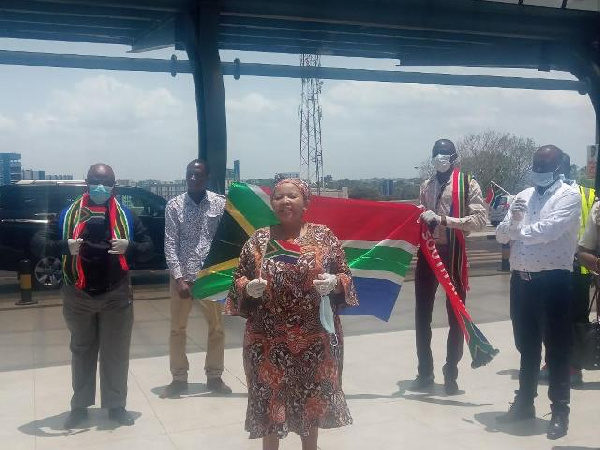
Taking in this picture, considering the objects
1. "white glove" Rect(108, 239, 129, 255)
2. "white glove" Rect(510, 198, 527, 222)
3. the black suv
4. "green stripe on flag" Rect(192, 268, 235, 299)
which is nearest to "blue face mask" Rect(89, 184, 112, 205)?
"white glove" Rect(108, 239, 129, 255)

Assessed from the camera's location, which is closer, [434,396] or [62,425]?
[62,425]

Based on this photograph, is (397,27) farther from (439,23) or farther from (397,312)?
(397,312)

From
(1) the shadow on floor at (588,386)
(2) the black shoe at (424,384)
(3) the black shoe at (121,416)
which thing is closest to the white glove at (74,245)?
(3) the black shoe at (121,416)

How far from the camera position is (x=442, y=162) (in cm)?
580

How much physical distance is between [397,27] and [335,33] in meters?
1.63

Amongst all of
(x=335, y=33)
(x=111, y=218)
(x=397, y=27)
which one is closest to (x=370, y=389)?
(x=111, y=218)

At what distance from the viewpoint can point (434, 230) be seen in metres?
5.89

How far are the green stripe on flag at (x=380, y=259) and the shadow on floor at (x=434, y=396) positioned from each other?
99 cm

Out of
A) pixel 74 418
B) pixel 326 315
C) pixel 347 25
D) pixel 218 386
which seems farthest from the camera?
pixel 347 25

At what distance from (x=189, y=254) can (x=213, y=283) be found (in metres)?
0.53

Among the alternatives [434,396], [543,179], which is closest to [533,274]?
[543,179]

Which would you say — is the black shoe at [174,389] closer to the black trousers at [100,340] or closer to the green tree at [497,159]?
the black trousers at [100,340]

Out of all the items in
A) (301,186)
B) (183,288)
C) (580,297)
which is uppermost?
(301,186)

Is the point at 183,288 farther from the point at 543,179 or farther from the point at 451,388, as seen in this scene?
the point at 543,179
